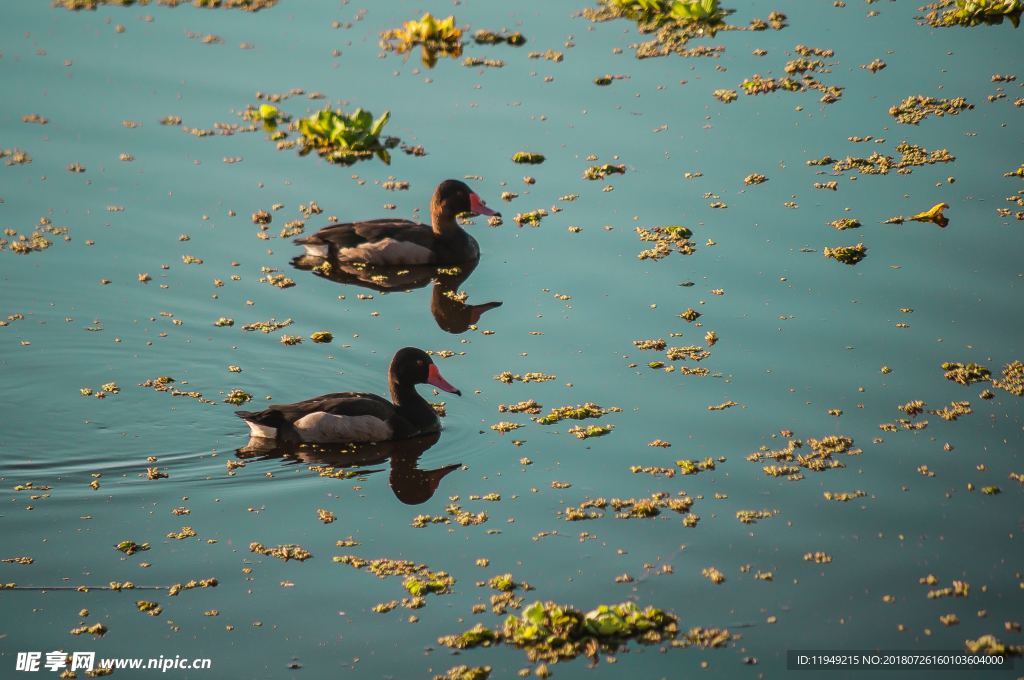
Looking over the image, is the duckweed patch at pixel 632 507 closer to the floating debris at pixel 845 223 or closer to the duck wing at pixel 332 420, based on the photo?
the duck wing at pixel 332 420

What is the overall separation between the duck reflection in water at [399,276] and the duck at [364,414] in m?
2.02

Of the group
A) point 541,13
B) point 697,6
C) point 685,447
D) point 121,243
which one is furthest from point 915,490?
point 541,13

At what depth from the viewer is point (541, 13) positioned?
18.0m

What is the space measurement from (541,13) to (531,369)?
29.2ft

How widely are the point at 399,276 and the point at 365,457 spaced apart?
11.5 feet

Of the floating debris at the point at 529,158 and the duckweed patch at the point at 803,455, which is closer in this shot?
the duckweed patch at the point at 803,455

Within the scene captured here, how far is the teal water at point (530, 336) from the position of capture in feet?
25.5

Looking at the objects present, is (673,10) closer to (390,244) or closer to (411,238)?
(411,238)

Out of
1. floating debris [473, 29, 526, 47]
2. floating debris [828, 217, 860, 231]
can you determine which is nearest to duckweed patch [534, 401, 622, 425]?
floating debris [828, 217, 860, 231]

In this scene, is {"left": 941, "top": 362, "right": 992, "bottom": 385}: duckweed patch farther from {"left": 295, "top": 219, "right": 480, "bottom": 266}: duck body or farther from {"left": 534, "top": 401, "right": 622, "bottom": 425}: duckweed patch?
{"left": 295, "top": 219, "right": 480, "bottom": 266}: duck body

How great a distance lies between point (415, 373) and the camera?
10.3m

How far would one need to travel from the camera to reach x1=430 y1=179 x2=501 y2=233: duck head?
1321cm

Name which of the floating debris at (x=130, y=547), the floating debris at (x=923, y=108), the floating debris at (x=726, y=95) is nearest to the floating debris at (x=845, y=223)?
the floating debris at (x=923, y=108)

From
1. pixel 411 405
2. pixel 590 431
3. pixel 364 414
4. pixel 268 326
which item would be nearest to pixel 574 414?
pixel 590 431
